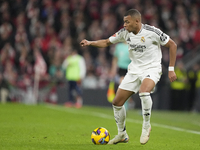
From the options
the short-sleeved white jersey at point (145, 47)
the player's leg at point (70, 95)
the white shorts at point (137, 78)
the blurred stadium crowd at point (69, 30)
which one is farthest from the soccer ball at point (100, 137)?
the blurred stadium crowd at point (69, 30)

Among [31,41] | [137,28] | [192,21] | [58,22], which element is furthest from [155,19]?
[137,28]

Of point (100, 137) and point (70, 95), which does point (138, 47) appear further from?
point (70, 95)

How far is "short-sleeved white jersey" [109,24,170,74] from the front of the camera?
6864mm

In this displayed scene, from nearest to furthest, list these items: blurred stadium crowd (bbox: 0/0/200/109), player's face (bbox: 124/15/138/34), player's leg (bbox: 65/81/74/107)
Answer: player's face (bbox: 124/15/138/34) → player's leg (bbox: 65/81/74/107) → blurred stadium crowd (bbox: 0/0/200/109)

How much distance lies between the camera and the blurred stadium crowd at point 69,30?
63.1ft

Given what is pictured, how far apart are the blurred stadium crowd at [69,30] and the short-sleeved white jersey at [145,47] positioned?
11915 mm

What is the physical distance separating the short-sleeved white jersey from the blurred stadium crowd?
469 inches

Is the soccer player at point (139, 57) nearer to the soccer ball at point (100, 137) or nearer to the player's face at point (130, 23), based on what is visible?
the player's face at point (130, 23)

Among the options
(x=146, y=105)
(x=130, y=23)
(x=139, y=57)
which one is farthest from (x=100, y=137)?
(x=130, y=23)

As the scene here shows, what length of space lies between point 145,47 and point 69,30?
1466 cm

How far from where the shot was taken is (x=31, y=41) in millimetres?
20219

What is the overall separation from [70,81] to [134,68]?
420 inches

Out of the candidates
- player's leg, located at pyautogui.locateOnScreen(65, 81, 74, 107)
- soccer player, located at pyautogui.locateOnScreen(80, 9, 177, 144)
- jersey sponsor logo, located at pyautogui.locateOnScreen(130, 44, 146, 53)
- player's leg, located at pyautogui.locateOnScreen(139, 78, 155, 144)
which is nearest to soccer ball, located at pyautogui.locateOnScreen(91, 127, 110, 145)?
soccer player, located at pyautogui.locateOnScreen(80, 9, 177, 144)

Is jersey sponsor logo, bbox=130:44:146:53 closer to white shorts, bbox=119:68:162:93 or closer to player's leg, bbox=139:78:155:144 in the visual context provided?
white shorts, bbox=119:68:162:93
